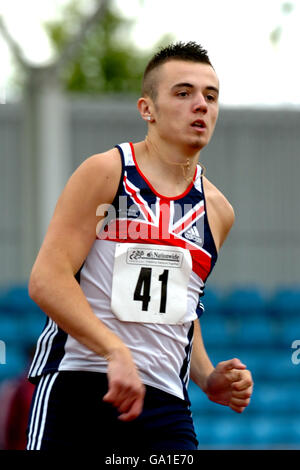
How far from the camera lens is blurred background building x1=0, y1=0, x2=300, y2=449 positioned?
968 centimetres

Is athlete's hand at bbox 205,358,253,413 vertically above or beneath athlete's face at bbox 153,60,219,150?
beneath

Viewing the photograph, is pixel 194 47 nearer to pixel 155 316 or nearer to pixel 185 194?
pixel 185 194

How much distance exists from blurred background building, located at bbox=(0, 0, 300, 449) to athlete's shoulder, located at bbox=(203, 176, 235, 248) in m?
3.25

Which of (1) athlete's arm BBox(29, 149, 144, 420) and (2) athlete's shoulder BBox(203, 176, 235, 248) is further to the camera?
(2) athlete's shoulder BBox(203, 176, 235, 248)

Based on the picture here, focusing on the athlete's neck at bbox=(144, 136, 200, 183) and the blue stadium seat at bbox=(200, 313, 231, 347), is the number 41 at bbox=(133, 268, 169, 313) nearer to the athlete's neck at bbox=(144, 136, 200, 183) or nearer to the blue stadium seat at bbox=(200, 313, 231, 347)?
the athlete's neck at bbox=(144, 136, 200, 183)

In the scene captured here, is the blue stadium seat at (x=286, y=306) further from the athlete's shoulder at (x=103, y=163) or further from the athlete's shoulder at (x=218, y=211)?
the athlete's shoulder at (x=103, y=163)

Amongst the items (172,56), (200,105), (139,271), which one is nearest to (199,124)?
(200,105)

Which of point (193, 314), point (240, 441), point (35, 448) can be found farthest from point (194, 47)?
point (240, 441)

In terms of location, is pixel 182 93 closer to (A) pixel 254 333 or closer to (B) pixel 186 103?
(B) pixel 186 103

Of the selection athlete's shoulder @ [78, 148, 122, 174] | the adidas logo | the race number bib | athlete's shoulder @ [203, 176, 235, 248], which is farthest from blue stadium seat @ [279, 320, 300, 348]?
athlete's shoulder @ [78, 148, 122, 174]

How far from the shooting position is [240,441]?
950 cm

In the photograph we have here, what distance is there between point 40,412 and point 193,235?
32.8 inches
